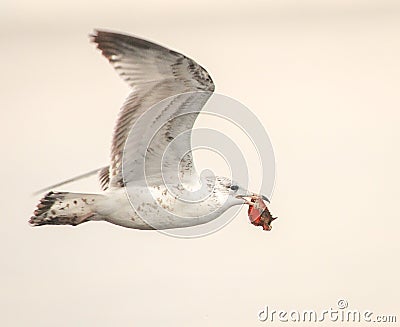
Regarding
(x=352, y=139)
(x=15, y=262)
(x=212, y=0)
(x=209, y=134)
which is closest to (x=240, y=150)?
(x=209, y=134)

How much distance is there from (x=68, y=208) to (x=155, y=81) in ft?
0.87

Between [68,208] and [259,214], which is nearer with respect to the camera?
[68,208]

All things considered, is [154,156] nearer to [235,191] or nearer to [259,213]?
[235,191]

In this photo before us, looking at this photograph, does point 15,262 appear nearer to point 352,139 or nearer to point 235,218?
point 235,218

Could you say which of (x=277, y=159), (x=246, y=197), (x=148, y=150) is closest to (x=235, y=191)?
(x=246, y=197)

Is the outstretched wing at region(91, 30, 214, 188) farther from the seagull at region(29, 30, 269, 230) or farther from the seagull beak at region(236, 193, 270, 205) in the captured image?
the seagull beak at region(236, 193, 270, 205)

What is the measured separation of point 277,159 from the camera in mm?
1641

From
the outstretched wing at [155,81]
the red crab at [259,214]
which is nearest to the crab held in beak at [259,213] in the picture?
the red crab at [259,214]

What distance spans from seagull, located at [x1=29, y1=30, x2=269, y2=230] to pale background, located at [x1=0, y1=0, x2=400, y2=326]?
0.52ft

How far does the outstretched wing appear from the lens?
4.15 ft

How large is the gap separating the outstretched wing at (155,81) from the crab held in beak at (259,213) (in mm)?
186

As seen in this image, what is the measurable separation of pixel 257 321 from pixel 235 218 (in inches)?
8.7

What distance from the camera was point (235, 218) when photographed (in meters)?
1.53

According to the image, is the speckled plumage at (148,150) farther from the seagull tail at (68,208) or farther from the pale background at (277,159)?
the pale background at (277,159)
